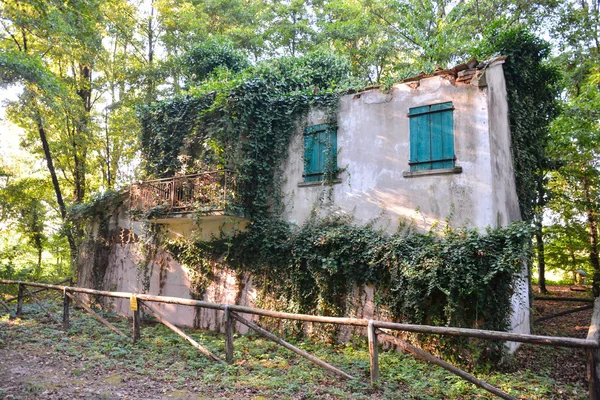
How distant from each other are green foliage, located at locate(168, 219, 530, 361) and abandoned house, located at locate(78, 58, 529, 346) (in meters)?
0.43

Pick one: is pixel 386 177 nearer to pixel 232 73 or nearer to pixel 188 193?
pixel 188 193

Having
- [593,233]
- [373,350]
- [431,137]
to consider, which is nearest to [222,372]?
[373,350]

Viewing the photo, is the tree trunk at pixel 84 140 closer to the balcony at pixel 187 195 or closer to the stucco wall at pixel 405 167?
the balcony at pixel 187 195

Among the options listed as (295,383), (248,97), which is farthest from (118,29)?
(295,383)

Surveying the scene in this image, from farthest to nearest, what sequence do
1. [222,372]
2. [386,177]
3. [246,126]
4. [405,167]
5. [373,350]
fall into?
[246,126] → [386,177] → [405,167] → [222,372] → [373,350]

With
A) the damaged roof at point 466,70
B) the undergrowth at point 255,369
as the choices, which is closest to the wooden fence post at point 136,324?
the undergrowth at point 255,369

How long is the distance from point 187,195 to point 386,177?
5.54 m

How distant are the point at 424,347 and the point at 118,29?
19471 millimetres

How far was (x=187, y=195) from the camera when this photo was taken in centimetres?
1114

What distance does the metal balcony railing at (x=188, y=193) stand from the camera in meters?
10.3

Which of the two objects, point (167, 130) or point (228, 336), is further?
point (167, 130)

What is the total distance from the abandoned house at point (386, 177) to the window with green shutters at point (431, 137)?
23mm

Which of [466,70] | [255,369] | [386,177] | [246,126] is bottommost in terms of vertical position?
[255,369]

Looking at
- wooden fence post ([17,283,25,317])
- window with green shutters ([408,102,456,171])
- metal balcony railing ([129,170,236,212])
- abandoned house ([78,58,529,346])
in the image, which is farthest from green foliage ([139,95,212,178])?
window with green shutters ([408,102,456,171])
